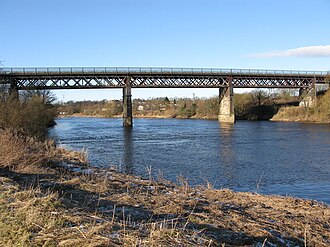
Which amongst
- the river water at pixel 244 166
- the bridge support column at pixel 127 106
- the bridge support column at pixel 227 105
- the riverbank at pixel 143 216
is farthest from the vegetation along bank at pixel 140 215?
the bridge support column at pixel 227 105

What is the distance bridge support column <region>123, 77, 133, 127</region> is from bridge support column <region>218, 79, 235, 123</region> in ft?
76.0

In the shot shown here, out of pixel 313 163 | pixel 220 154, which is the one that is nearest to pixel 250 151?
pixel 220 154

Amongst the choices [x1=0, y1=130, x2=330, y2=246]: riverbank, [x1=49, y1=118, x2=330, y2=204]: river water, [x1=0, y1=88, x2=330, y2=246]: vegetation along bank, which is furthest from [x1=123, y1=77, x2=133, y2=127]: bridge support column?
[x1=0, y1=130, x2=330, y2=246]: riverbank

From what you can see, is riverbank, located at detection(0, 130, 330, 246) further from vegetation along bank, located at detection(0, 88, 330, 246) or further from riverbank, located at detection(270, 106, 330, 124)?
riverbank, located at detection(270, 106, 330, 124)

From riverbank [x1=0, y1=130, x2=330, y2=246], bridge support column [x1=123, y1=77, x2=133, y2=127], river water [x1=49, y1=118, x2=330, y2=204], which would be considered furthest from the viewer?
bridge support column [x1=123, y1=77, x2=133, y2=127]

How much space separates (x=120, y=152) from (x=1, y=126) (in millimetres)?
9110

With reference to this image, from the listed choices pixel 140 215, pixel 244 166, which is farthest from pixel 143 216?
pixel 244 166

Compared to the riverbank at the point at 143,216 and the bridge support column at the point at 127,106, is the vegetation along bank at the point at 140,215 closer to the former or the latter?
the riverbank at the point at 143,216

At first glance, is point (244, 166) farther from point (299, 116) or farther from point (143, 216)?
point (299, 116)

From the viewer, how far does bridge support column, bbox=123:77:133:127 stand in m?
68.2

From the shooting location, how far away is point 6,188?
8586mm

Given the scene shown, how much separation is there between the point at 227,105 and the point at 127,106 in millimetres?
24634

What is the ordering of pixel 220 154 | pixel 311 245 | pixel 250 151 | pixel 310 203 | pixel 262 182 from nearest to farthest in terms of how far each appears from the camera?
pixel 311 245 → pixel 310 203 → pixel 262 182 → pixel 220 154 → pixel 250 151

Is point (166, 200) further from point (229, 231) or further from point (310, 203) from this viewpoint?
point (310, 203)
